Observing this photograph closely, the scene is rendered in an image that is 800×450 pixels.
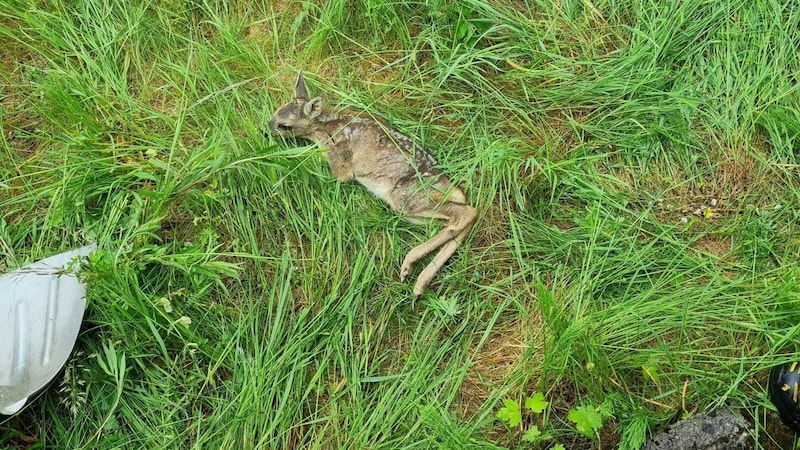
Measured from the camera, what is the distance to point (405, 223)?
9.66ft

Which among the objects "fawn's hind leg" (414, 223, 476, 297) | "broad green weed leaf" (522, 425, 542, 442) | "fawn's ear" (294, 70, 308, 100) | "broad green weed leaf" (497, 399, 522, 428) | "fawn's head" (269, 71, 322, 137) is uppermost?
"fawn's ear" (294, 70, 308, 100)

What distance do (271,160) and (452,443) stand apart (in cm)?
146

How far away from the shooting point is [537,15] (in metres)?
3.19

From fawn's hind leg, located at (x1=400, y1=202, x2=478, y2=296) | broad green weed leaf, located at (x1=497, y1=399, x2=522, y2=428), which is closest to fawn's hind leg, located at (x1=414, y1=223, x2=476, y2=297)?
fawn's hind leg, located at (x1=400, y1=202, x2=478, y2=296)

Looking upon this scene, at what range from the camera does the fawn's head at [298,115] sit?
2.98 metres

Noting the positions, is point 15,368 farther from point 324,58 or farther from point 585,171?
point 585,171

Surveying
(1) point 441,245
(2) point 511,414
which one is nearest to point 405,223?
(1) point 441,245

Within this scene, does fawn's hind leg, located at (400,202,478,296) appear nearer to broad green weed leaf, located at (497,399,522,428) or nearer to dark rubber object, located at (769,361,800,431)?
broad green weed leaf, located at (497,399,522,428)

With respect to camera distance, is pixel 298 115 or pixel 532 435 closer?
pixel 532 435

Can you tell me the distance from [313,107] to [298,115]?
0.27 feet

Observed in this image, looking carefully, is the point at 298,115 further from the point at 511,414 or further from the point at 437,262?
the point at 511,414

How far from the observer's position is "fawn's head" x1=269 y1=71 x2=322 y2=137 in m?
2.98

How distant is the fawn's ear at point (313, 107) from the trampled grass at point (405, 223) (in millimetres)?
180

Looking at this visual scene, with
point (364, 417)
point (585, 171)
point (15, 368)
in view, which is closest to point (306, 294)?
point (364, 417)
